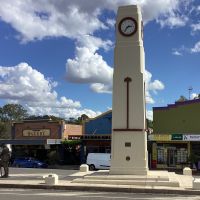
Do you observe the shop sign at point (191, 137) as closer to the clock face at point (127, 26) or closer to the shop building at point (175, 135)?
the shop building at point (175, 135)

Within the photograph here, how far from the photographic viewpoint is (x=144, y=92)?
25297 millimetres

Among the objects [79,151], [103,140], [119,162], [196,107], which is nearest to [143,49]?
[119,162]

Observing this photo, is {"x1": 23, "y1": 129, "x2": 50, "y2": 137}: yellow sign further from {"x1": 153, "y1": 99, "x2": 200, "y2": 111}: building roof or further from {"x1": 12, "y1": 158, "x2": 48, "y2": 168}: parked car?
{"x1": 153, "y1": 99, "x2": 200, "y2": 111}: building roof

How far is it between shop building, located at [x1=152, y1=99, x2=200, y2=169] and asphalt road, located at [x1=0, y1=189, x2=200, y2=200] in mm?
29481

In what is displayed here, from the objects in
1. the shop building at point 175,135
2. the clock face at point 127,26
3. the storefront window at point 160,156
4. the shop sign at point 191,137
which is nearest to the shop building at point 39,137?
the shop building at point 175,135

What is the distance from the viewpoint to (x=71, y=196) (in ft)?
61.1

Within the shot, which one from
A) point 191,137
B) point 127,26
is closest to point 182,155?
point 191,137

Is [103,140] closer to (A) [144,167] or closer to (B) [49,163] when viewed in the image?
(B) [49,163]

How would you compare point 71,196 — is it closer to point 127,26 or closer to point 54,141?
point 127,26

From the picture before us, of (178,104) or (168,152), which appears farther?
(168,152)

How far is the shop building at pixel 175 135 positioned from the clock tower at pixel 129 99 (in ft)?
80.1

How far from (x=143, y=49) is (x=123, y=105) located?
312cm

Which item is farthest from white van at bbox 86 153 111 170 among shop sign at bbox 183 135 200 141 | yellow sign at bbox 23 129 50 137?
yellow sign at bbox 23 129 50 137

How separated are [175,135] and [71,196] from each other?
3169 centimetres
